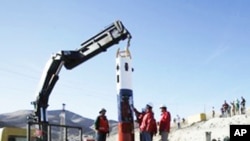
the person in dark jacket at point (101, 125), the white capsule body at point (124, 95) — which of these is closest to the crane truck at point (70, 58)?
the white capsule body at point (124, 95)

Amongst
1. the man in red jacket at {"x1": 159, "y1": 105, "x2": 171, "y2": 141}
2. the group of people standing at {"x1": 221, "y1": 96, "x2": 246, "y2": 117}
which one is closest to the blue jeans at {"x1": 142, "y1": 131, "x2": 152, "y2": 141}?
the man in red jacket at {"x1": 159, "y1": 105, "x2": 171, "y2": 141}

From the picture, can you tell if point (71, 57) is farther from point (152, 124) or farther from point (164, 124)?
point (164, 124)

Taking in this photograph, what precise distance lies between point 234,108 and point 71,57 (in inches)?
1018

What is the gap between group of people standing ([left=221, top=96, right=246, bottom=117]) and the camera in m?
37.8

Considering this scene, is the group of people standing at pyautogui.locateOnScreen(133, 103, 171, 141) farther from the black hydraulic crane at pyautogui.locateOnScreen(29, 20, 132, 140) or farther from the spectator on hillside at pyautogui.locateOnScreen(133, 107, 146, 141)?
the black hydraulic crane at pyautogui.locateOnScreen(29, 20, 132, 140)

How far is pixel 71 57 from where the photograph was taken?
52.1ft

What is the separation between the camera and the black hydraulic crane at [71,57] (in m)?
15.3

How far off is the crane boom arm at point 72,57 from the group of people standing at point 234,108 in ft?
77.3

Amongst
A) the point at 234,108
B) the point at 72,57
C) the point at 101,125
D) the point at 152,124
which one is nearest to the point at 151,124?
the point at 152,124

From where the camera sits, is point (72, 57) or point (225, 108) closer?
point (72, 57)

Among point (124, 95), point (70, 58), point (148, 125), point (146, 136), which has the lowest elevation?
point (146, 136)

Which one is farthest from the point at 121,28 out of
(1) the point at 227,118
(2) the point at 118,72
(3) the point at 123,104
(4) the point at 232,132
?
(1) the point at 227,118

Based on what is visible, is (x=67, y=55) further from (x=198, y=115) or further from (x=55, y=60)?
(x=198, y=115)

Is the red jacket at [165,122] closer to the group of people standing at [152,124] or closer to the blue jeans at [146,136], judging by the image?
the group of people standing at [152,124]
